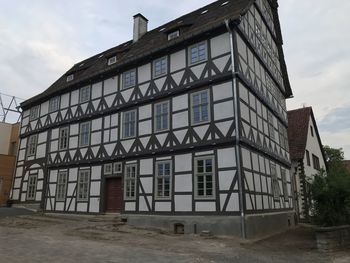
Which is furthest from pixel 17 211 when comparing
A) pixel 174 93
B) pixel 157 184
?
pixel 174 93

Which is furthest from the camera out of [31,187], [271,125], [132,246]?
[31,187]

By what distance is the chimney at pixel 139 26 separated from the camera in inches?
947

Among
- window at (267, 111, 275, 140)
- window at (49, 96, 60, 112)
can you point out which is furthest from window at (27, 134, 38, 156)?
window at (267, 111, 275, 140)

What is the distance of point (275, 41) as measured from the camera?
2373cm

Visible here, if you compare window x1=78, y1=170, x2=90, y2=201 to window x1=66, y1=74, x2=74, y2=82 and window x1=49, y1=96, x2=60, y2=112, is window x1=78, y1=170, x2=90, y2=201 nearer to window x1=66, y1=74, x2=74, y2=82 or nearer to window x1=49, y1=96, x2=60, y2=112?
window x1=49, y1=96, x2=60, y2=112

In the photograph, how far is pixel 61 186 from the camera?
20.9m

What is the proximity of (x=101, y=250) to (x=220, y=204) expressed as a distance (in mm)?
5539

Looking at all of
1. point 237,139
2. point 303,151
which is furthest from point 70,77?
point 303,151

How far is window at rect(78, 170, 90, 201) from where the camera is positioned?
19.5 meters

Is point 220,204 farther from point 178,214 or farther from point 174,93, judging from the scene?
point 174,93

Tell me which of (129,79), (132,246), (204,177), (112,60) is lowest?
(132,246)

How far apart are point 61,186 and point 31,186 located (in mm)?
3499

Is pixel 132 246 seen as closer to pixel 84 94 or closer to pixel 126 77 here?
pixel 126 77

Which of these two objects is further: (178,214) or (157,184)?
(157,184)
